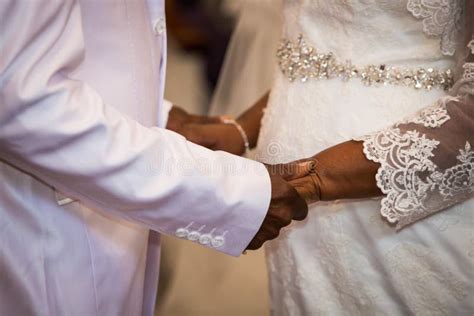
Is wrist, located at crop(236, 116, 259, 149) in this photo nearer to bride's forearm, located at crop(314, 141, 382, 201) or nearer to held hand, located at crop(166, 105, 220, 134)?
held hand, located at crop(166, 105, 220, 134)

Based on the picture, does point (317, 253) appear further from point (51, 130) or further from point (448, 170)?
point (51, 130)

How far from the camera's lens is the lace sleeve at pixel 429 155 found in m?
0.98

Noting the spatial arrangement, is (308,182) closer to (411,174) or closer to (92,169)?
(411,174)

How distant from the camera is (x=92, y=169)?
0.88 m

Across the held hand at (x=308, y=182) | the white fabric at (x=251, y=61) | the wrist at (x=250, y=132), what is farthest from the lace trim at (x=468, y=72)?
the white fabric at (x=251, y=61)

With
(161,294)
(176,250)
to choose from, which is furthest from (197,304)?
(176,250)

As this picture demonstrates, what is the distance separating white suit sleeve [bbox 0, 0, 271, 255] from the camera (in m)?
0.81

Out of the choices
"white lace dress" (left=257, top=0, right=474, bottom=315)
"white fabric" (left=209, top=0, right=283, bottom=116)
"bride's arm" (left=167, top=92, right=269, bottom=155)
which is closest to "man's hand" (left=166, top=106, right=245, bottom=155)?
"bride's arm" (left=167, top=92, right=269, bottom=155)

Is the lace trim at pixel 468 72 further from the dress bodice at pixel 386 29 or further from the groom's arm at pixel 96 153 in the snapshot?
the groom's arm at pixel 96 153

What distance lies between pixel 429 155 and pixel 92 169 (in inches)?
21.4

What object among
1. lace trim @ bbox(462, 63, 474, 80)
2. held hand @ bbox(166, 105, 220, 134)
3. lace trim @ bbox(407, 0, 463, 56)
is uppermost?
lace trim @ bbox(407, 0, 463, 56)

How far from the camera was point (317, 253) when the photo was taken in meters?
1.16

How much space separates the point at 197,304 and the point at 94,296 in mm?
1373

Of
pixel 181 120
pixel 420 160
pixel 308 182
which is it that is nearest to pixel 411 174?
pixel 420 160
